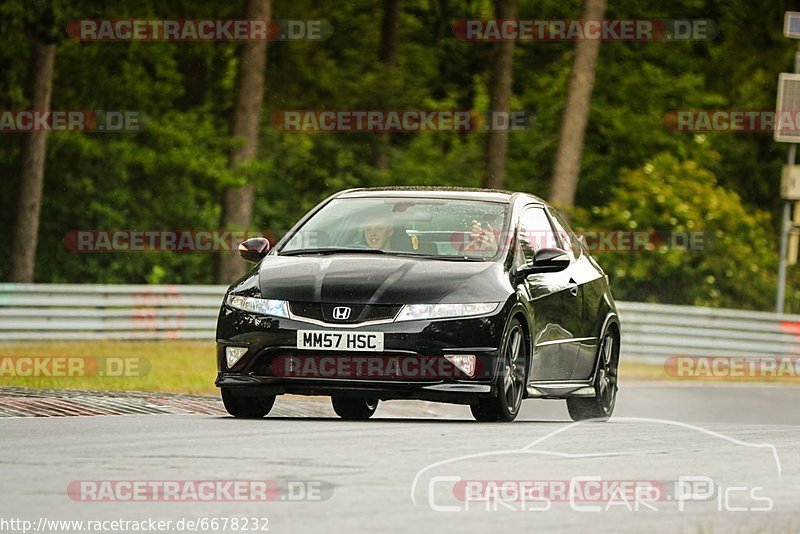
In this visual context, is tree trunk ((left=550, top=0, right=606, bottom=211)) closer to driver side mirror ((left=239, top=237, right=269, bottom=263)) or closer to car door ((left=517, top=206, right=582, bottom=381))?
car door ((left=517, top=206, right=582, bottom=381))

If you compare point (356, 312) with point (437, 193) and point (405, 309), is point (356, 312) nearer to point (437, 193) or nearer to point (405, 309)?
point (405, 309)

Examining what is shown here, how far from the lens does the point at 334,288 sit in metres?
11.3

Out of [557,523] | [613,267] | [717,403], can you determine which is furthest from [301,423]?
[613,267]

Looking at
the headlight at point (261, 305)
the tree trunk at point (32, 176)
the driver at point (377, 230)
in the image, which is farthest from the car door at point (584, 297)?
the tree trunk at point (32, 176)

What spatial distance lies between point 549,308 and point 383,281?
5.23 feet

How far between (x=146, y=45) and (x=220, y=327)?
2931 centimetres

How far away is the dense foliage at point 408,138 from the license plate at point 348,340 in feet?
59.9

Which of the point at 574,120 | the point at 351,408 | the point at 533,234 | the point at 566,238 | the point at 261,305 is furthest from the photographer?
the point at 574,120

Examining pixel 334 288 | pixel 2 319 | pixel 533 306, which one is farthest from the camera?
pixel 2 319

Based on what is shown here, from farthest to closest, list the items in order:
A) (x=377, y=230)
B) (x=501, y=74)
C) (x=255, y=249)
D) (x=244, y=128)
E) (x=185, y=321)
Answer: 1. (x=501, y=74)
2. (x=244, y=128)
3. (x=185, y=321)
4. (x=255, y=249)
5. (x=377, y=230)

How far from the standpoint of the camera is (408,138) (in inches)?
1657

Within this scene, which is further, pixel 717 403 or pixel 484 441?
pixel 717 403

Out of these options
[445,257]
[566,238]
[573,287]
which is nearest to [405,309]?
[445,257]

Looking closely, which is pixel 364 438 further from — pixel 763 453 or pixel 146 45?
pixel 146 45
